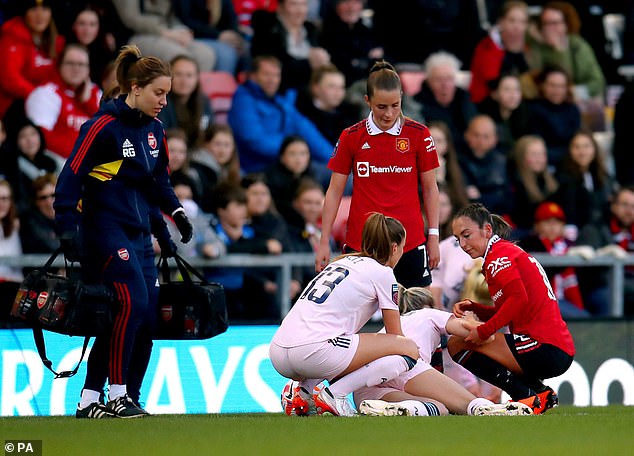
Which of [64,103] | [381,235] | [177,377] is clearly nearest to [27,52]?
[64,103]

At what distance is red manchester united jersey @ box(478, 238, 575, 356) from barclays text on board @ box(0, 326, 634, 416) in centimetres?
285

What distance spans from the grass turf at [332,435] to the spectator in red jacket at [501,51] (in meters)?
7.96

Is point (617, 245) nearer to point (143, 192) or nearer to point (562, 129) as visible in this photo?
point (562, 129)

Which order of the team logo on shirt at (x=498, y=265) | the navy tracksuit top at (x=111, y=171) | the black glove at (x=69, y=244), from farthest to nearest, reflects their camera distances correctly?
the team logo on shirt at (x=498, y=265)
the navy tracksuit top at (x=111, y=171)
the black glove at (x=69, y=244)

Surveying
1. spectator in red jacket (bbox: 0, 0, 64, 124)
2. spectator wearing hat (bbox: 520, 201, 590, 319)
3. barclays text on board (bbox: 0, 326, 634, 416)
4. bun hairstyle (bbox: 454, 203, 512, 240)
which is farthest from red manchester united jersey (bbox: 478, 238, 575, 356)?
spectator in red jacket (bbox: 0, 0, 64, 124)

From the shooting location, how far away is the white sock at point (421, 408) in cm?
885

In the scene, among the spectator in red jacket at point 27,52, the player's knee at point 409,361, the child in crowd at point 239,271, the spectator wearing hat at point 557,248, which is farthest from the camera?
the spectator wearing hat at point 557,248

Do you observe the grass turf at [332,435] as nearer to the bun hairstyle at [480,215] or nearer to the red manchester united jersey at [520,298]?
the red manchester united jersey at [520,298]

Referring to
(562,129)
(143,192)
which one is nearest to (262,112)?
(562,129)

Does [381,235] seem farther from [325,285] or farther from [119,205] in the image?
[119,205]

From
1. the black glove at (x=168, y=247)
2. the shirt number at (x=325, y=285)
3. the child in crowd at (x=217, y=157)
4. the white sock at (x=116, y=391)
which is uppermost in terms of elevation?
the child in crowd at (x=217, y=157)

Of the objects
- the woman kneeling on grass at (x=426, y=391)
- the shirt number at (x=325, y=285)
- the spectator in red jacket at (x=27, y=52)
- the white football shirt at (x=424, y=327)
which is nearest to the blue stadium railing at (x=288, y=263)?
the spectator in red jacket at (x=27, y=52)

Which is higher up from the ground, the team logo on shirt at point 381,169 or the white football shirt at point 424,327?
the team logo on shirt at point 381,169

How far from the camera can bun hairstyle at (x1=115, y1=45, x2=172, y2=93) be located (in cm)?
877
